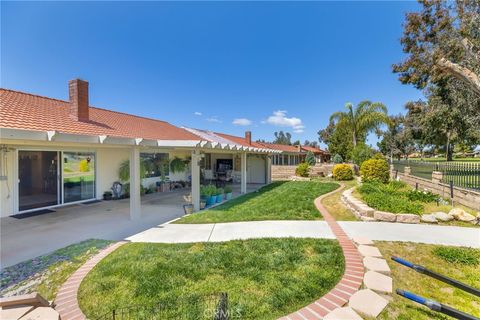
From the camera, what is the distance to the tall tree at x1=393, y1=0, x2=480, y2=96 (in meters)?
10.9

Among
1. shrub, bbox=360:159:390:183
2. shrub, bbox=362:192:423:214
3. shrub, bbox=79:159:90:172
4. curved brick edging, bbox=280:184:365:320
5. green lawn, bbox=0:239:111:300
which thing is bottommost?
green lawn, bbox=0:239:111:300

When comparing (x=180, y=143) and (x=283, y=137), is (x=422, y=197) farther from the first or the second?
(x=283, y=137)

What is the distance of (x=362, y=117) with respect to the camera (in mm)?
24500

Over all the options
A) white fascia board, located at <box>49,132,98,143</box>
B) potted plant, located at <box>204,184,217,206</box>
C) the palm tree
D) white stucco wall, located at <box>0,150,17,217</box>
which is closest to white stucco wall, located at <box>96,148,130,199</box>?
white stucco wall, located at <box>0,150,17,217</box>

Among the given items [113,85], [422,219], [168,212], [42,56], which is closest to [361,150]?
[422,219]

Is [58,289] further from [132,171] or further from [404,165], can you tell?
[404,165]

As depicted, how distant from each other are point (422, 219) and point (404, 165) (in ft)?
30.8

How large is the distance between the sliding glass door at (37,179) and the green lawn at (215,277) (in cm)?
684

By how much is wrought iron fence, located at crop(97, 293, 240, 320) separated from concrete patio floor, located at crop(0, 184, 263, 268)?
339 centimetres

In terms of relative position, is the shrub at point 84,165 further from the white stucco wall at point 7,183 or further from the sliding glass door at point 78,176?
the white stucco wall at point 7,183

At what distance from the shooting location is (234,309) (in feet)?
9.85

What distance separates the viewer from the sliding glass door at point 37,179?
889 centimetres

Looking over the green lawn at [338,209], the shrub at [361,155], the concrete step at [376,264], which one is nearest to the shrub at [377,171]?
the green lawn at [338,209]

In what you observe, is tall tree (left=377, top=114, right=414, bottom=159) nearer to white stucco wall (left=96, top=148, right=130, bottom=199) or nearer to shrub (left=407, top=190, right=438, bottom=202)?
shrub (left=407, top=190, right=438, bottom=202)
